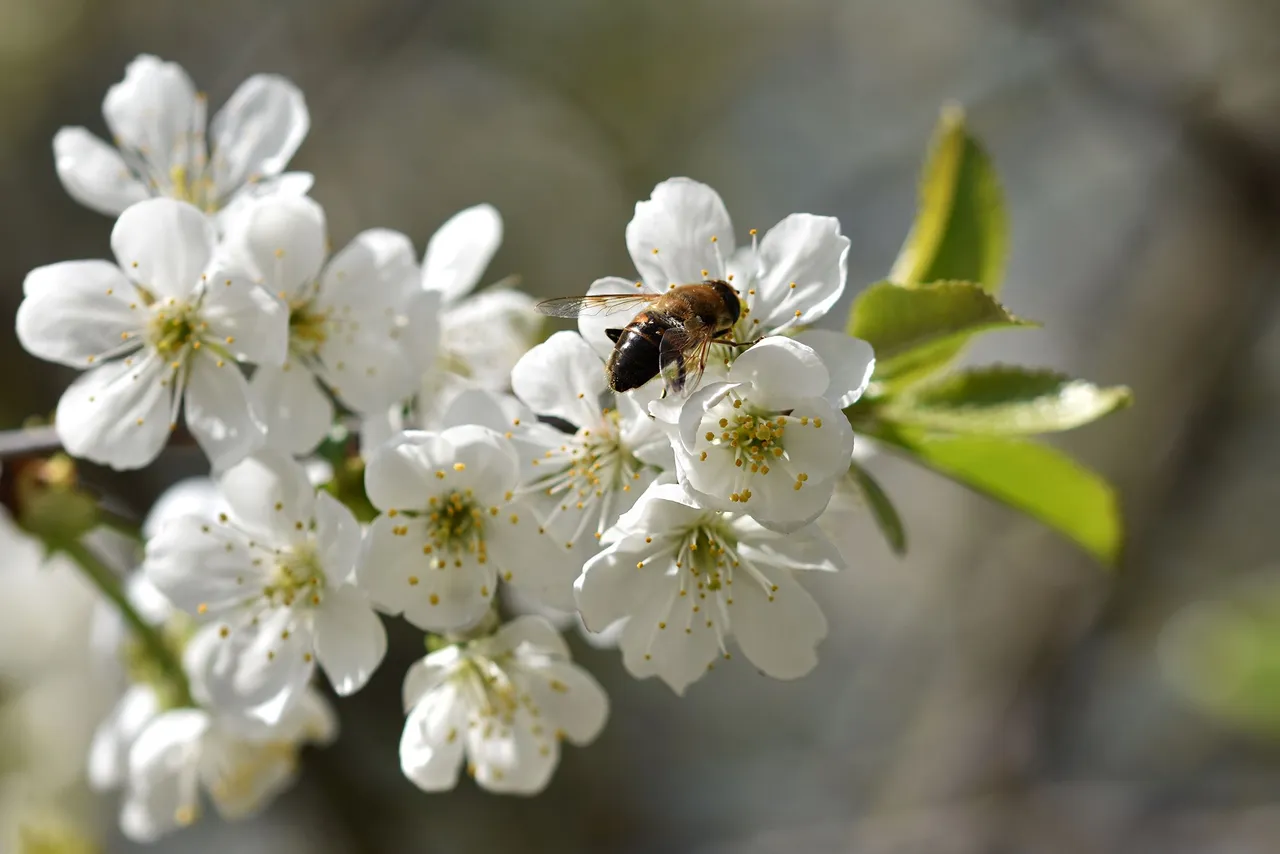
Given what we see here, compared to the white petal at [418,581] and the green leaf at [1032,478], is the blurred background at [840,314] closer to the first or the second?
the green leaf at [1032,478]

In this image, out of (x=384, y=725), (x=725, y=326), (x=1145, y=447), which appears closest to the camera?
(x=725, y=326)

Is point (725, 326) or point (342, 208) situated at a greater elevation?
point (342, 208)

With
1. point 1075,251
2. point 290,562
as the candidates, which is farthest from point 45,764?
point 1075,251

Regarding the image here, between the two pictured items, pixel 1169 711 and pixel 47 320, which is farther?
pixel 1169 711

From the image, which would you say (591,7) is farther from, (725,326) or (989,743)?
(725,326)

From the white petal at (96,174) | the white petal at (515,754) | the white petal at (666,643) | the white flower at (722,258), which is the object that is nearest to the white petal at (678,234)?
the white flower at (722,258)

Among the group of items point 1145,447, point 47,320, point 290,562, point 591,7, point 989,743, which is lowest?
point 989,743
